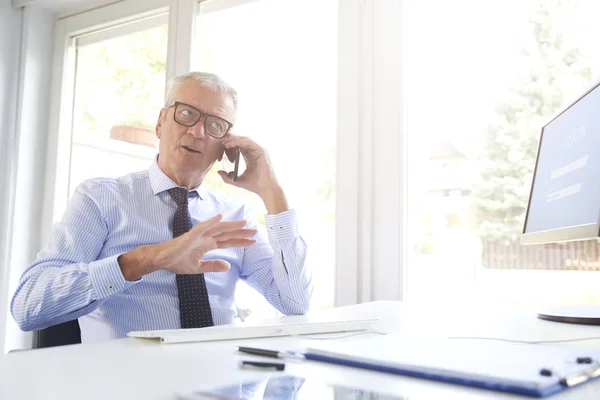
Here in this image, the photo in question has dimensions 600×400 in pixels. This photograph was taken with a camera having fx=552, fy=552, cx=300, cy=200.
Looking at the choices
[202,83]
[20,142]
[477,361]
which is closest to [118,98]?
[20,142]

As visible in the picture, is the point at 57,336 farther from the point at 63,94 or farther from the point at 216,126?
the point at 63,94

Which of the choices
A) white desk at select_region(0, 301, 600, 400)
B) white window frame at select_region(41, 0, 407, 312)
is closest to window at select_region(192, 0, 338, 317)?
white window frame at select_region(41, 0, 407, 312)

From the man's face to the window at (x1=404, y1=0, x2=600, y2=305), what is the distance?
2.34 feet

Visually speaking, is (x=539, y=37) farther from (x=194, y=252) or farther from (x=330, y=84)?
(x=194, y=252)

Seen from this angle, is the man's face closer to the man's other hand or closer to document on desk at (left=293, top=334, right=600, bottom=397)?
the man's other hand

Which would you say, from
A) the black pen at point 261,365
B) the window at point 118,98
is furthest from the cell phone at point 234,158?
the window at point 118,98

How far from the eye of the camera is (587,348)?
2.71ft

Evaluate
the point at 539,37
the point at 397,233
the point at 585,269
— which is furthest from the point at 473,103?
the point at 585,269

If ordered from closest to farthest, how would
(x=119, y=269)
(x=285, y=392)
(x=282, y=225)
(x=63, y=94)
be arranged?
(x=285, y=392) < (x=119, y=269) < (x=282, y=225) < (x=63, y=94)

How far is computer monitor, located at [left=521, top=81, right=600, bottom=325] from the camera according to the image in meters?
1.11

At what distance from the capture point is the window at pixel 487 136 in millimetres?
1701

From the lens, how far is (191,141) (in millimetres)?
1592

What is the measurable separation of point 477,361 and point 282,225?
2.85 feet

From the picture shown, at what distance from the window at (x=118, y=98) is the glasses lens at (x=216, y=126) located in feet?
3.68
